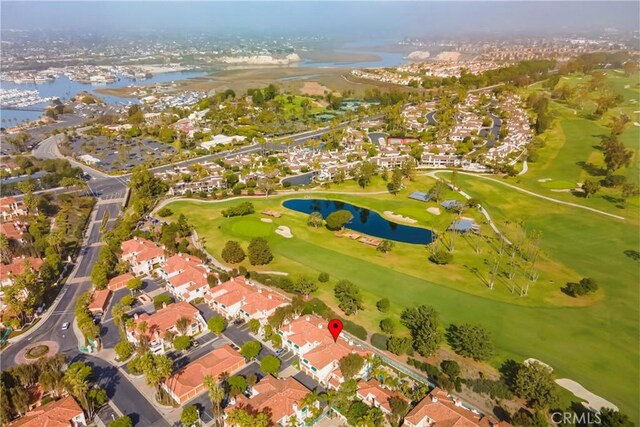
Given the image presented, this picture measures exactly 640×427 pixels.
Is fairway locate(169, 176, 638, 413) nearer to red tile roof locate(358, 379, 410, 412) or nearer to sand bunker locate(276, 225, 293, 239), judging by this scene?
sand bunker locate(276, 225, 293, 239)

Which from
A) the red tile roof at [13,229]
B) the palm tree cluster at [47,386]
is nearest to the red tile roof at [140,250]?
the red tile roof at [13,229]

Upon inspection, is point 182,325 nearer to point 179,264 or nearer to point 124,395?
point 124,395

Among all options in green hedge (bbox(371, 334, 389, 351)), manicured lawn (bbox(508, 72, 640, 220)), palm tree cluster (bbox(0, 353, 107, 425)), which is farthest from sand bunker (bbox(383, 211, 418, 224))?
palm tree cluster (bbox(0, 353, 107, 425))

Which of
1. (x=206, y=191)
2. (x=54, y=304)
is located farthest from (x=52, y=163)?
(x=54, y=304)

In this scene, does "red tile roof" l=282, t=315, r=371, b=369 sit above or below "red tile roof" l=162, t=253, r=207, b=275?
above

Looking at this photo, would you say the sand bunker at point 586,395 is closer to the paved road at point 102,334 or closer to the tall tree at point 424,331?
the tall tree at point 424,331

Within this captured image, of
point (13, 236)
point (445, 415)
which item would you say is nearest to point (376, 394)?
point (445, 415)

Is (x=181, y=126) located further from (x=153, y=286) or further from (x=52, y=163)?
(x=153, y=286)
